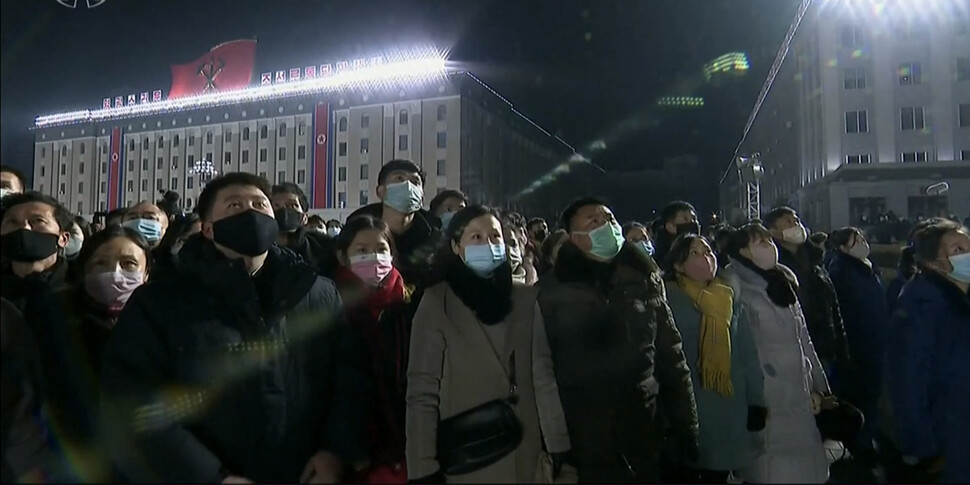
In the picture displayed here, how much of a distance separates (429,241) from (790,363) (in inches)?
89.8

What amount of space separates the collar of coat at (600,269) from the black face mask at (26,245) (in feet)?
7.77

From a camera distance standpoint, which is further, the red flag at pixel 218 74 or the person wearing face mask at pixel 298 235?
the red flag at pixel 218 74

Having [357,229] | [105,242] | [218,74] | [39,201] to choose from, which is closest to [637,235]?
[357,229]

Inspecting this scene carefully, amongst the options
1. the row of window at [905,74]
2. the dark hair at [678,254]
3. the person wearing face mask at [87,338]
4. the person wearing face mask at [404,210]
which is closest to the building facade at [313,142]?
the row of window at [905,74]

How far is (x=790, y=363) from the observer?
336 centimetres

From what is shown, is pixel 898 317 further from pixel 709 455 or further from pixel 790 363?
pixel 709 455

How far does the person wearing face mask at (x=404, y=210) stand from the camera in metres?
3.50

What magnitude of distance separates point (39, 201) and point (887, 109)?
35.3 metres

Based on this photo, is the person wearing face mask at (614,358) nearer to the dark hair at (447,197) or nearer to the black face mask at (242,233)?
the black face mask at (242,233)

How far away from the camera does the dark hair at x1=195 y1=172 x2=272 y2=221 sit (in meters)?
2.16

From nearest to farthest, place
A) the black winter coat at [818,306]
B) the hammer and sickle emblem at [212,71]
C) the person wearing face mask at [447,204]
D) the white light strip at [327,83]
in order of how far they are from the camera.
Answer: the person wearing face mask at [447,204] < the black winter coat at [818,306] < the hammer and sickle emblem at [212,71] < the white light strip at [327,83]

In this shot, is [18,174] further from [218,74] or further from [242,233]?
[218,74]

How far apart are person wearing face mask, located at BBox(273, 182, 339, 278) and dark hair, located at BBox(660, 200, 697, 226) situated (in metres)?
3.22

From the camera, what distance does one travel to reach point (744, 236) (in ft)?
12.2
